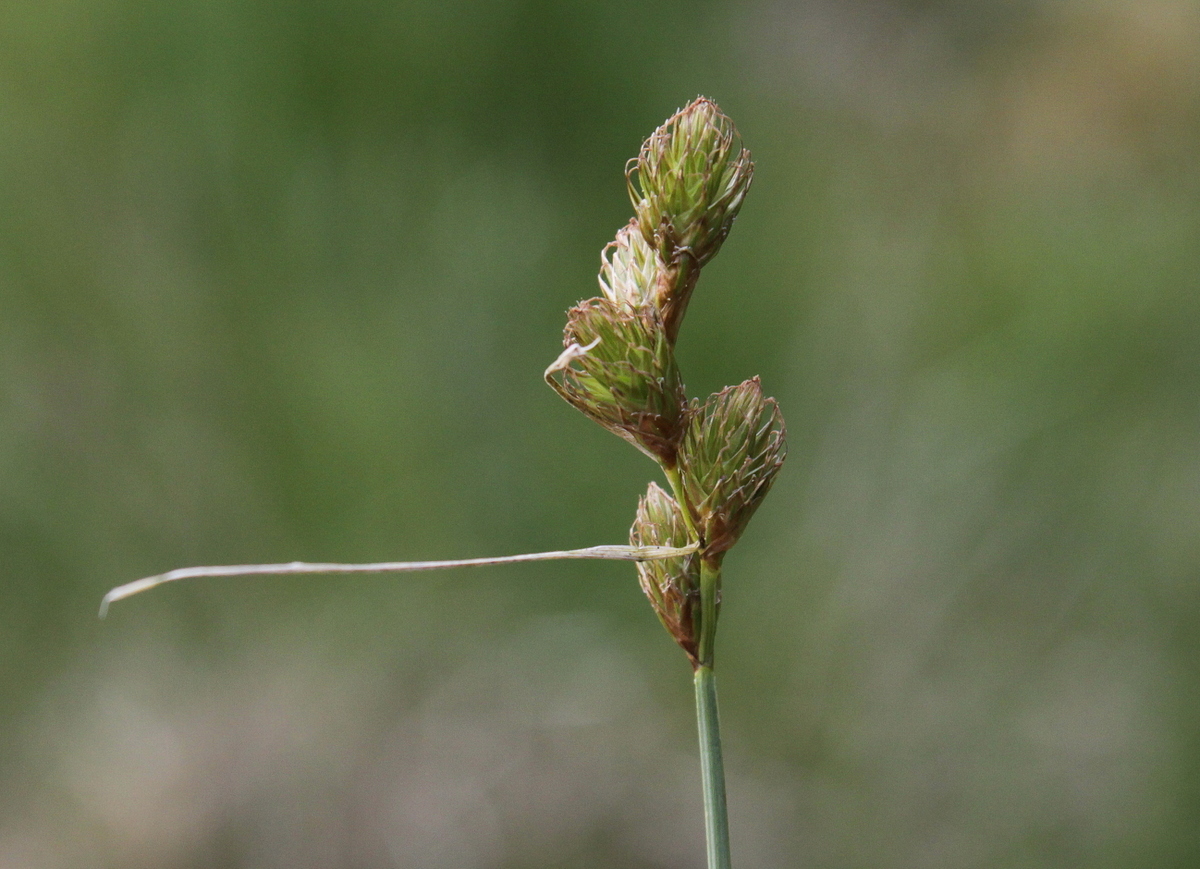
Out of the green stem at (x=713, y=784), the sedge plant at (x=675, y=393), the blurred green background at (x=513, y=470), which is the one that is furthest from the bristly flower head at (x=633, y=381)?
the blurred green background at (x=513, y=470)

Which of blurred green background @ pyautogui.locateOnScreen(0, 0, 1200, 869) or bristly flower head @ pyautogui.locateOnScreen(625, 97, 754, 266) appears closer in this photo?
bristly flower head @ pyautogui.locateOnScreen(625, 97, 754, 266)

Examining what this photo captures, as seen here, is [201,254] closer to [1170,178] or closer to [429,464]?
[429,464]

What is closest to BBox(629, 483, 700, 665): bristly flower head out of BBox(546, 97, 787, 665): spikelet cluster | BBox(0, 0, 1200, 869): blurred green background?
BBox(546, 97, 787, 665): spikelet cluster

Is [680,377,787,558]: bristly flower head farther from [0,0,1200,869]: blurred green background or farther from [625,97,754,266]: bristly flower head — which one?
[0,0,1200,869]: blurred green background

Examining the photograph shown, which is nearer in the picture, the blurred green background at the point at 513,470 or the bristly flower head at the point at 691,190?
the bristly flower head at the point at 691,190

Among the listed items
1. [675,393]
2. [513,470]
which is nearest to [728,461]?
[675,393]

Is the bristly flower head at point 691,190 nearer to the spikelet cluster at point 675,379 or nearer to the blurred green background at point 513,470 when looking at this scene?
the spikelet cluster at point 675,379

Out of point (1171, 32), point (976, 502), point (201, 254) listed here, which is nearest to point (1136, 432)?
point (976, 502)
